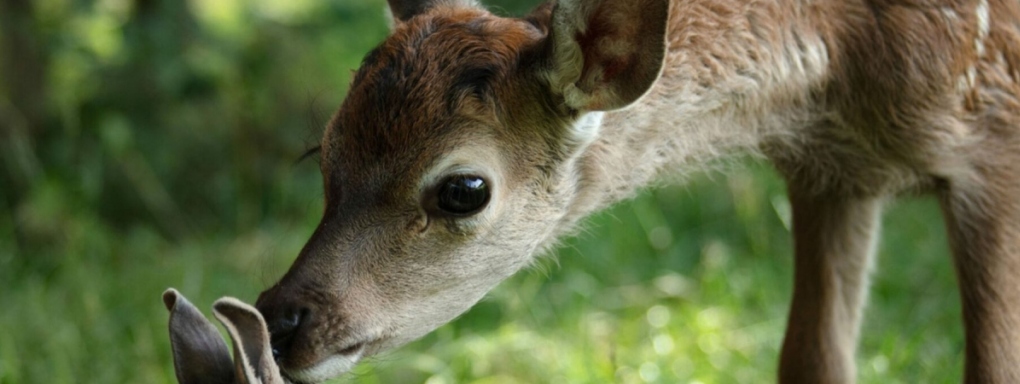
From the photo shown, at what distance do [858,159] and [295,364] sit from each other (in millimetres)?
2043

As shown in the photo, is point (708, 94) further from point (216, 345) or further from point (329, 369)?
point (216, 345)

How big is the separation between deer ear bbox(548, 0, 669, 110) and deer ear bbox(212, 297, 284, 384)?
1118 millimetres

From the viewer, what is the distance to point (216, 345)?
3.27 meters

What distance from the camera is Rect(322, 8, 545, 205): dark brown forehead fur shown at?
3670 millimetres

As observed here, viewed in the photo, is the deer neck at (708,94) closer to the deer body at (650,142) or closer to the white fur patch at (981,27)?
the deer body at (650,142)

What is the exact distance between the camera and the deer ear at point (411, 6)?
4.34 meters

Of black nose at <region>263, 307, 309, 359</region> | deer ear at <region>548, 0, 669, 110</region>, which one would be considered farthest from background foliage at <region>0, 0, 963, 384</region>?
black nose at <region>263, 307, 309, 359</region>

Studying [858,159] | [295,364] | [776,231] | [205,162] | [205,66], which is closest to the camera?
[295,364]

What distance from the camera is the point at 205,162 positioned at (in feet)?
26.1

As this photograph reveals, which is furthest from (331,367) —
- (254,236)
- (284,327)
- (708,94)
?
(254,236)

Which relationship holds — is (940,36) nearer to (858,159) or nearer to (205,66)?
(858,159)

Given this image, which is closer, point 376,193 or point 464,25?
point 376,193

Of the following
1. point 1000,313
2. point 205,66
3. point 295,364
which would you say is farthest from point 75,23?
point 1000,313

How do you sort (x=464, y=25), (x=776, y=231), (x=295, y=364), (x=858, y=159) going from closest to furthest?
(x=295, y=364), (x=464, y=25), (x=858, y=159), (x=776, y=231)
